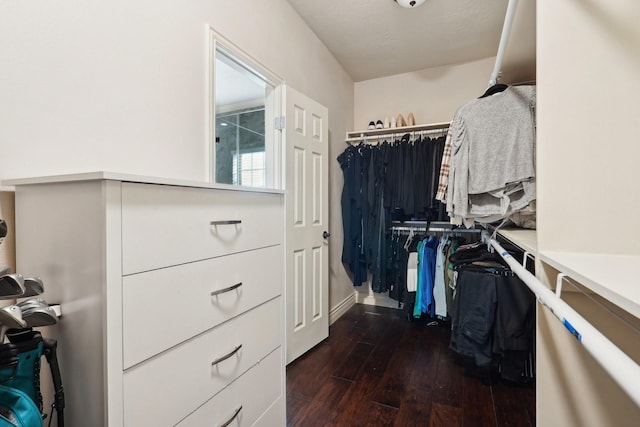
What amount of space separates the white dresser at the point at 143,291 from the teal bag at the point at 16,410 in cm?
12

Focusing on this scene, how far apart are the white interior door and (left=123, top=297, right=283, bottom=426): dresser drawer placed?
0.95 meters

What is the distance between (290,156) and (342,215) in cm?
117

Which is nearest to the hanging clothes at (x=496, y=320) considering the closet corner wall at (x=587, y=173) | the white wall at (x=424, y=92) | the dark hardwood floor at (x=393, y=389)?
the dark hardwood floor at (x=393, y=389)

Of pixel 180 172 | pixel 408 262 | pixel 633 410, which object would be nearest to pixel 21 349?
pixel 180 172

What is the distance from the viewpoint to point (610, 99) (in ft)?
2.75

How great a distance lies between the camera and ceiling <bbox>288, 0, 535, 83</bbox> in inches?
84.7

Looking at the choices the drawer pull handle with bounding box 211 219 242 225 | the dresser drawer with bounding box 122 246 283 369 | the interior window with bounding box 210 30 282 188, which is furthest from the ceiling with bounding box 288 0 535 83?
the dresser drawer with bounding box 122 246 283 369

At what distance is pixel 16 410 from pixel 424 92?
3595 millimetres

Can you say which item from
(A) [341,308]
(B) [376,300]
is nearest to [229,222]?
(A) [341,308]

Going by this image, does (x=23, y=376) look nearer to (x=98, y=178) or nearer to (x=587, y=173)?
(x=98, y=178)

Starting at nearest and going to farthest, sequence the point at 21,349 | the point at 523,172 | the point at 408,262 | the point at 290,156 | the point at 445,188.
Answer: the point at 21,349 → the point at 523,172 → the point at 445,188 → the point at 290,156 → the point at 408,262

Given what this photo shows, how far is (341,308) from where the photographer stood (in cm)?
305

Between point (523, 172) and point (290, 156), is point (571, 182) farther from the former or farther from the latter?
point (290, 156)

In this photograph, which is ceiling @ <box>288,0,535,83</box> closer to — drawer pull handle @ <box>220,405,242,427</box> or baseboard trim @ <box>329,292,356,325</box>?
drawer pull handle @ <box>220,405,242,427</box>
